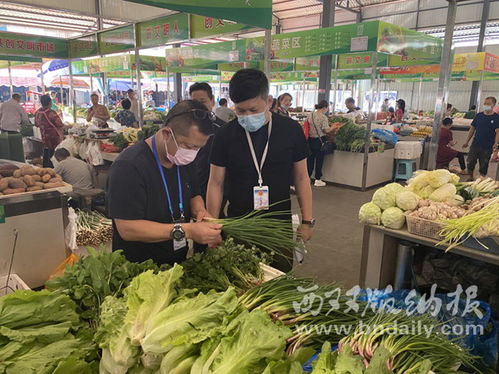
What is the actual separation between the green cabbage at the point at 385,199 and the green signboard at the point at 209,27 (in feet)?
10.0

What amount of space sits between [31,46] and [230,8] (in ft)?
21.6

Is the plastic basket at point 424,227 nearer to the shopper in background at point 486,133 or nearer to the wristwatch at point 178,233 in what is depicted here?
the wristwatch at point 178,233

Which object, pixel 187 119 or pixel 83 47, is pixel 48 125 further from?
pixel 187 119

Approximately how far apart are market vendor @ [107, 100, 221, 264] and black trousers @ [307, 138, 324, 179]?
572cm

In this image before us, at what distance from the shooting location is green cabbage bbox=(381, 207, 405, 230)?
2693 millimetres

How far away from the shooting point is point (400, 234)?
8.72 ft

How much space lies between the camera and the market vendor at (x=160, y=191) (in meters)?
1.62

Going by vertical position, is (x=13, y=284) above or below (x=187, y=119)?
below

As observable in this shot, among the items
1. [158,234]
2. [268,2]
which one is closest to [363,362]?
[158,234]

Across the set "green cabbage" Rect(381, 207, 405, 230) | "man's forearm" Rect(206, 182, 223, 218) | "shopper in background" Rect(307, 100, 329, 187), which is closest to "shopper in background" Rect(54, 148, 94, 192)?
"man's forearm" Rect(206, 182, 223, 218)

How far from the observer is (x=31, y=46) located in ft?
27.6

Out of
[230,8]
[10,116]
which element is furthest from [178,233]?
[10,116]

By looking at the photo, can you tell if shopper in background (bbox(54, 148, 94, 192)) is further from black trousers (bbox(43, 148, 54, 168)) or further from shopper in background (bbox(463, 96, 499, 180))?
shopper in background (bbox(463, 96, 499, 180))

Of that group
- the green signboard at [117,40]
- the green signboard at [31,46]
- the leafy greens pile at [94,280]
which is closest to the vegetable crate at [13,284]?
the leafy greens pile at [94,280]
